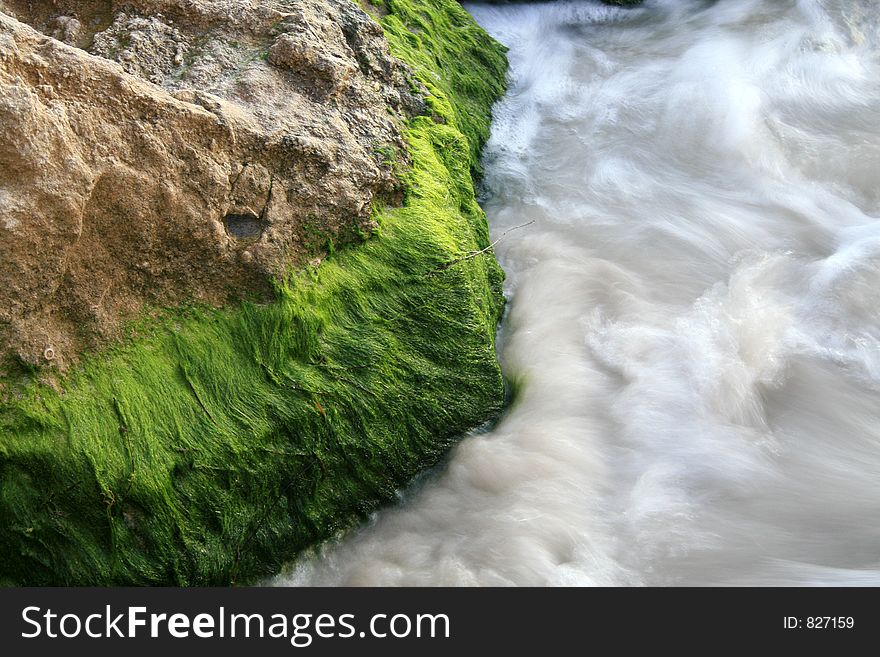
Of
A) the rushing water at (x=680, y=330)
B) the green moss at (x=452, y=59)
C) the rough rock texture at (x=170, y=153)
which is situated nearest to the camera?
Answer: the rough rock texture at (x=170, y=153)

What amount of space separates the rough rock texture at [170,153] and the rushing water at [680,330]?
1.33 m

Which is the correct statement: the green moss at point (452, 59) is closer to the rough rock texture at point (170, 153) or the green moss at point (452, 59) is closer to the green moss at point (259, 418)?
the rough rock texture at point (170, 153)

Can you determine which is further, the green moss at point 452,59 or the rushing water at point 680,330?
the green moss at point 452,59

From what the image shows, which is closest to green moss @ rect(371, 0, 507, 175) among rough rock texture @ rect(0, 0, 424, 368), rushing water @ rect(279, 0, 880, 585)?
rushing water @ rect(279, 0, 880, 585)

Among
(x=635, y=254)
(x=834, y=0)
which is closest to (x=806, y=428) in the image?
(x=635, y=254)

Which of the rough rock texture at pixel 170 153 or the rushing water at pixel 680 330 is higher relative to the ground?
the rough rock texture at pixel 170 153

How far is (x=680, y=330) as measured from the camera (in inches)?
171

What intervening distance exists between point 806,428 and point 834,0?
5021mm

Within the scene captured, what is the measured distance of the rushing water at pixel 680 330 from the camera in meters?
3.46

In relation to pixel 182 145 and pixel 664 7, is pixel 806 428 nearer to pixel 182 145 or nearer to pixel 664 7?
pixel 182 145

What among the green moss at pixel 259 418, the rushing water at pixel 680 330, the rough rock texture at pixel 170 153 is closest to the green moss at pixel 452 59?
the rushing water at pixel 680 330

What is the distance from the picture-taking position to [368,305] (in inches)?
149

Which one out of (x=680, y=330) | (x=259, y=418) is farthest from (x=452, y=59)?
(x=259, y=418)

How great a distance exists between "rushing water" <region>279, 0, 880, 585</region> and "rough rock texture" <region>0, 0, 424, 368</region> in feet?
4.38
